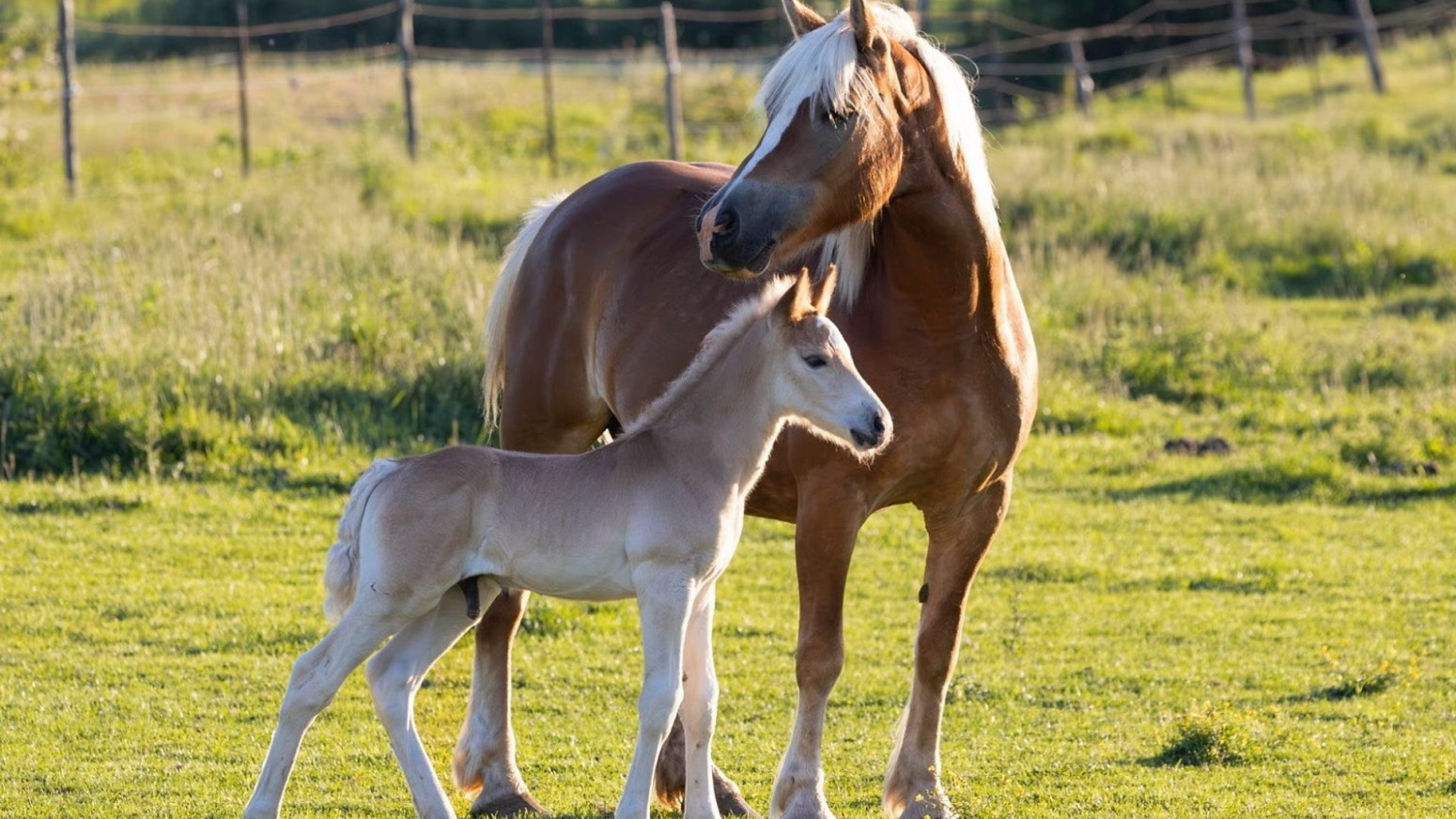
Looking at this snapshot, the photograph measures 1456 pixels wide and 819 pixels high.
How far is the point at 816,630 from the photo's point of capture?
537 cm

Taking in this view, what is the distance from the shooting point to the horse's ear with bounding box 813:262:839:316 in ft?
17.2

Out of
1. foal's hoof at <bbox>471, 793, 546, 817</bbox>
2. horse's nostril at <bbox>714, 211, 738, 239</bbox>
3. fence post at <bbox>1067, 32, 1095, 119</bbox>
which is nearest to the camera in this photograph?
horse's nostril at <bbox>714, 211, 738, 239</bbox>

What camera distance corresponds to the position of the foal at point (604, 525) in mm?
4930

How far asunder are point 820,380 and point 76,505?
619 cm

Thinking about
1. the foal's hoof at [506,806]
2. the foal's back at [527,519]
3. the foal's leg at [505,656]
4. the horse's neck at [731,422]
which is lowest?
the foal's hoof at [506,806]

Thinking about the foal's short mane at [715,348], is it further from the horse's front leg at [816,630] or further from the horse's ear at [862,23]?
the horse's ear at [862,23]

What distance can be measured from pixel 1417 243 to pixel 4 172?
14.7 m

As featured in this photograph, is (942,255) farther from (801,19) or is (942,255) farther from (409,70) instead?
(409,70)

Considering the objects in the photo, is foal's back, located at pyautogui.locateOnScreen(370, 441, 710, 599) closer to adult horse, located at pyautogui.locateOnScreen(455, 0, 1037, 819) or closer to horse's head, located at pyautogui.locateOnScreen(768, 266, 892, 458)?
horse's head, located at pyautogui.locateOnScreen(768, 266, 892, 458)

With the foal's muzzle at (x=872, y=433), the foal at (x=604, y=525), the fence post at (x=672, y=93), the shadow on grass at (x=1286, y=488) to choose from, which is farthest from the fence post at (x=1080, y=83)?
the foal's muzzle at (x=872, y=433)

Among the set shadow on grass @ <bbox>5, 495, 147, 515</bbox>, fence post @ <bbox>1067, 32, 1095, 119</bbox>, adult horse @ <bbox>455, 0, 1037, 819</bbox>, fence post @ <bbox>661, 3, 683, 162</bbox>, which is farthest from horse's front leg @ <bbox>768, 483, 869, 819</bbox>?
fence post @ <bbox>1067, 32, 1095, 119</bbox>

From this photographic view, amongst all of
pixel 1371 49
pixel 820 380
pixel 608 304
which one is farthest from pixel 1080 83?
pixel 820 380

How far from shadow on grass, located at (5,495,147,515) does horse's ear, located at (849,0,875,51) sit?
20.6ft

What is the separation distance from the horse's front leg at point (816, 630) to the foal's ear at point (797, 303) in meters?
0.57
